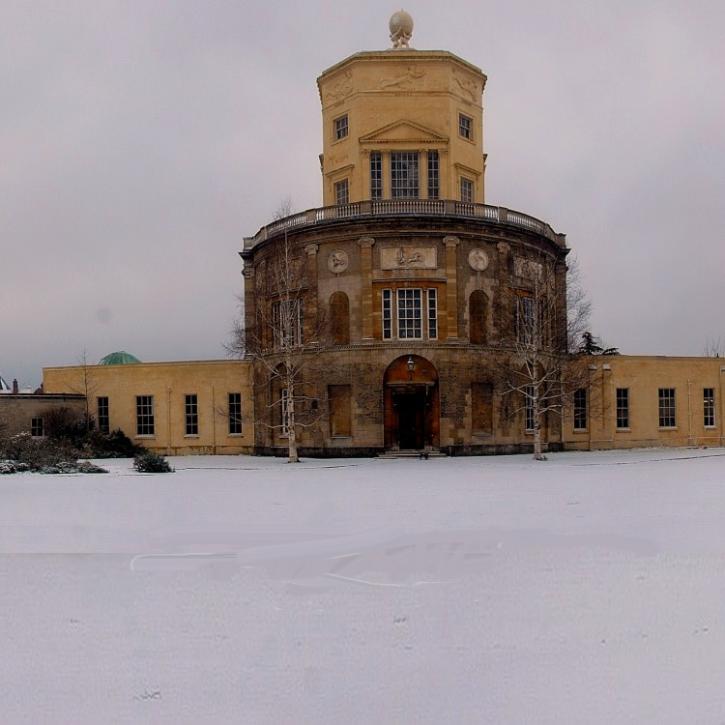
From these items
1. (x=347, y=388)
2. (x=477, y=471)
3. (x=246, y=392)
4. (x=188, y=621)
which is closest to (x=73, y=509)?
(x=188, y=621)

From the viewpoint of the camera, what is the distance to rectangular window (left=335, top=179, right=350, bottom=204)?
37.8 metres

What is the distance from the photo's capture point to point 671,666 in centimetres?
571

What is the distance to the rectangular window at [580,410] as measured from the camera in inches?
1542

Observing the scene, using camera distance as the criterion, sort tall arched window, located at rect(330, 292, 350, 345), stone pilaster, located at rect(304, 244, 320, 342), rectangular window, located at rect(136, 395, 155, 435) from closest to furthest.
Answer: tall arched window, located at rect(330, 292, 350, 345)
stone pilaster, located at rect(304, 244, 320, 342)
rectangular window, located at rect(136, 395, 155, 435)

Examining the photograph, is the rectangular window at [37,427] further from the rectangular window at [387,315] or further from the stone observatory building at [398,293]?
the rectangular window at [387,315]

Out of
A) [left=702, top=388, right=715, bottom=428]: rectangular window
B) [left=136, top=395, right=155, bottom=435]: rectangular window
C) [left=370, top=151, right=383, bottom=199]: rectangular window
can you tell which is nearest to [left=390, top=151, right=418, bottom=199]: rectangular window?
[left=370, top=151, right=383, bottom=199]: rectangular window

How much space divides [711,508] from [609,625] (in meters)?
8.50

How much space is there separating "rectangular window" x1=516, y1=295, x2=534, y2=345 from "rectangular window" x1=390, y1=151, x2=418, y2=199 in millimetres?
7990

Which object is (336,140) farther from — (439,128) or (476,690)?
Answer: (476,690)

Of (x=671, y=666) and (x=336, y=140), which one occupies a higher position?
(x=336, y=140)

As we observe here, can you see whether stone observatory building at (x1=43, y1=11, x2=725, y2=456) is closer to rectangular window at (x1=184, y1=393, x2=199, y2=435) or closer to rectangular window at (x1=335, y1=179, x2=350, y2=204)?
rectangular window at (x1=184, y1=393, x2=199, y2=435)

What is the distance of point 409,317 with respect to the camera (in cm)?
3297

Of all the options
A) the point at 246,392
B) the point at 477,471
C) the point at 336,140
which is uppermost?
the point at 336,140

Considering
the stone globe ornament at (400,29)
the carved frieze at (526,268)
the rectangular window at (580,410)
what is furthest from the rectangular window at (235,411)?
the stone globe ornament at (400,29)
